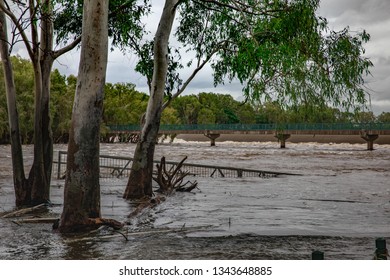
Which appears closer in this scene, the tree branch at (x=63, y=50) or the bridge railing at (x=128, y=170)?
the tree branch at (x=63, y=50)

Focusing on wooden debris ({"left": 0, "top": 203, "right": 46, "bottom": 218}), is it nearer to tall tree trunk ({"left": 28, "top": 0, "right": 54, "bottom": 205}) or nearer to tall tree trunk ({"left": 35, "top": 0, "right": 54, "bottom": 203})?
tall tree trunk ({"left": 28, "top": 0, "right": 54, "bottom": 205})

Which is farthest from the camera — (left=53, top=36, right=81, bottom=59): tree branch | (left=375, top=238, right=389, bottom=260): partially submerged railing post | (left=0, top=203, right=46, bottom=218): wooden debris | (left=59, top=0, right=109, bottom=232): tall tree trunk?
(left=53, top=36, right=81, bottom=59): tree branch

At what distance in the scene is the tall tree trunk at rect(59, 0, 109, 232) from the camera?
7629mm

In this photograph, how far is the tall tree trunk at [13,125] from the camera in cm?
1020

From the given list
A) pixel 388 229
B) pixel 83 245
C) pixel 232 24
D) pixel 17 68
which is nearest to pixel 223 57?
pixel 232 24

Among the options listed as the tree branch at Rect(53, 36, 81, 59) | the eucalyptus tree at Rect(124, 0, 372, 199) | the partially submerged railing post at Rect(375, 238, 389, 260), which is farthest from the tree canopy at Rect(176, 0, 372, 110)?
the partially submerged railing post at Rect(375, 238, 389, 260)

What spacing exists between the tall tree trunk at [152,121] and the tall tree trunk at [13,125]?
239 centimetres

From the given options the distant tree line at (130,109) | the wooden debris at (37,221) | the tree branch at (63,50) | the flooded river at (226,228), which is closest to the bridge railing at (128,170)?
the flooded river at (226,228)

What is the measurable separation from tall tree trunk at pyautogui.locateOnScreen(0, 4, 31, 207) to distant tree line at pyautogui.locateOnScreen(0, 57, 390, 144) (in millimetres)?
4666

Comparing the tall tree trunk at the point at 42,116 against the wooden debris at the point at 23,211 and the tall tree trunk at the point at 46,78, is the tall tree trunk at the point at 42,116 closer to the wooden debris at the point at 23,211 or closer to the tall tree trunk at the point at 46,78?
the tall tree trunk at the point at 46,78

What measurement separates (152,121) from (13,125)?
2924 millimetres

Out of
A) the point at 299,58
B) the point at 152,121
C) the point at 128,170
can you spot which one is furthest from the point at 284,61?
the point at 128,170
